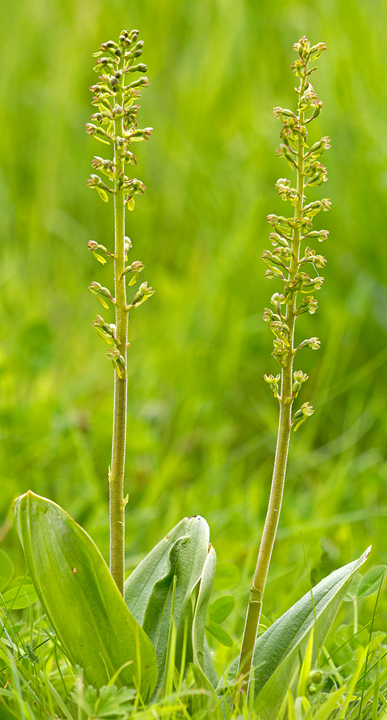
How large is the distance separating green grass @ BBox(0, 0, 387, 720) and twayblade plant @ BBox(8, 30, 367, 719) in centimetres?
42

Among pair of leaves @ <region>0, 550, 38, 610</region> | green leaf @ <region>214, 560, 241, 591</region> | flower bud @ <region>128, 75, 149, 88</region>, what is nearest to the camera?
flower bud @ <region>128, 75, 149, 88</region>

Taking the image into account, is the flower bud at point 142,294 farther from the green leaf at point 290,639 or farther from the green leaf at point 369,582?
the green leaf at point 369,582

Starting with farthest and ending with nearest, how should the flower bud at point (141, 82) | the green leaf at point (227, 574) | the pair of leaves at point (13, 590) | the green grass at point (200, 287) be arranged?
the green grass at point (200, 287) → the green leaf at point (227, 574) → the pair of leaves at point (13, 590) → the flower bud at point (141, 82)

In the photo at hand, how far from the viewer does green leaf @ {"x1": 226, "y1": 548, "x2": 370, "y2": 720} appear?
55.5 inches

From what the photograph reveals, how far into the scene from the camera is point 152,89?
6609mm

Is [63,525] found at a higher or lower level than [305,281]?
lower

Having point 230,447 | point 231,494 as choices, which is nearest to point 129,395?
point 230,447

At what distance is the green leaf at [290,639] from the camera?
4.62ft

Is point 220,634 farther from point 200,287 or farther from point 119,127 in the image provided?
point 200,287

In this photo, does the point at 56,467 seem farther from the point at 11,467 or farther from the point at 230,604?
the point at 230,604

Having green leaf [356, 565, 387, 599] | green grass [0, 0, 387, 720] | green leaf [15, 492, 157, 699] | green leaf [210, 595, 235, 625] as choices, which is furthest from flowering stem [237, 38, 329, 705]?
green grass [0, 0, 387, 720]

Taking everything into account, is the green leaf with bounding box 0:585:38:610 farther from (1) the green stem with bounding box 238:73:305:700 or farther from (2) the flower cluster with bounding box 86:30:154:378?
(2) the flower cluster with bounding box 86:30:154:378

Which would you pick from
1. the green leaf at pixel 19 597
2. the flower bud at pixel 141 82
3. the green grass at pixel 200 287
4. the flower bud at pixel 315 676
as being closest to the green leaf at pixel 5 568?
the green leaf at pixel 19 597

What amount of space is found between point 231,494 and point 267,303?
1.56 metres
